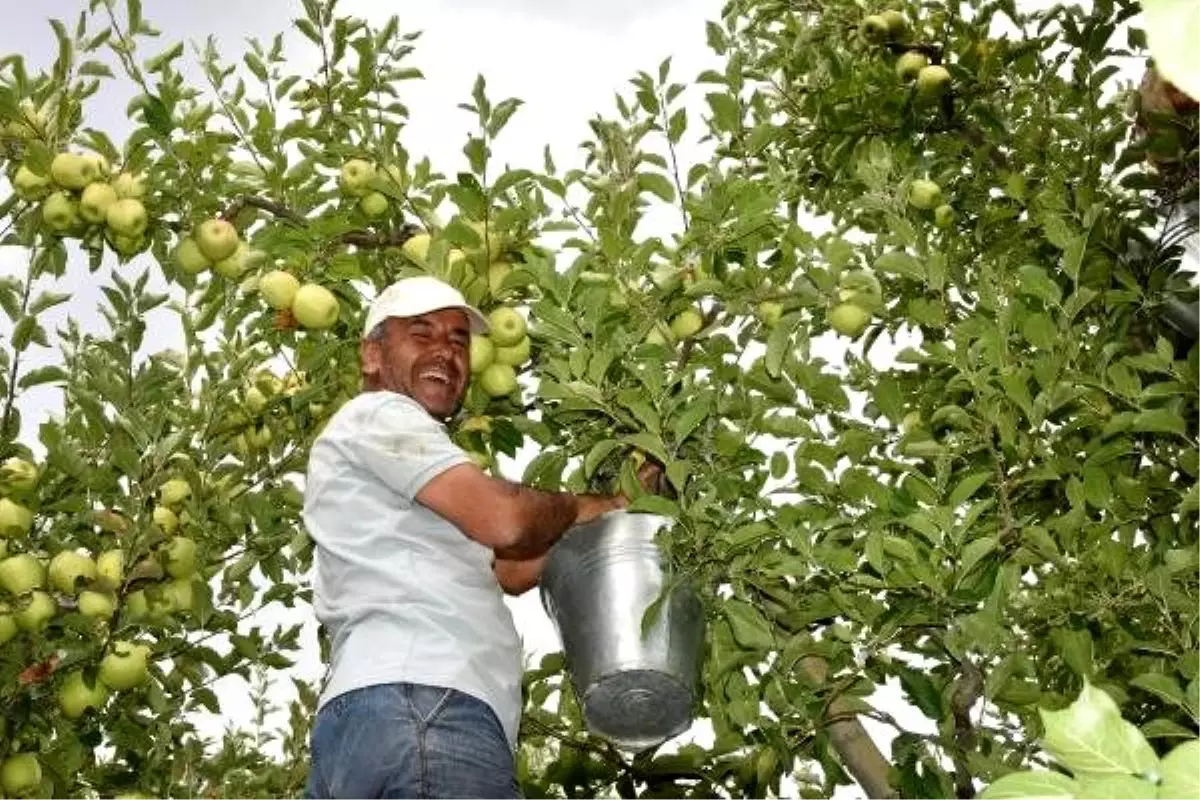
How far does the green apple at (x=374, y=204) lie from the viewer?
9.37 ft

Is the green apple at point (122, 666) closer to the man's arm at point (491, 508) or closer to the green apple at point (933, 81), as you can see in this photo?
the man's arm at point (491, 508)

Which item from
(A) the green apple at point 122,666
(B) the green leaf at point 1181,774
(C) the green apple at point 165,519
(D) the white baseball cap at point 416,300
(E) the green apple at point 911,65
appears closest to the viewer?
(B) the green leaf at point 1181,774

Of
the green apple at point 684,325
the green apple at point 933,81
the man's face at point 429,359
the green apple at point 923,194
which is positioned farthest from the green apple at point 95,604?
the green apple at point 933,81

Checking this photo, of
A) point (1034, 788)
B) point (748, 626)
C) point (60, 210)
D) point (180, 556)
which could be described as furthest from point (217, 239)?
point (1034, 788)

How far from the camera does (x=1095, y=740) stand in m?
0.62

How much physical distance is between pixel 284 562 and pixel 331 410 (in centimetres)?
57

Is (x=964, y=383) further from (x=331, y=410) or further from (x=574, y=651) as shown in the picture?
(x=331, y=410)

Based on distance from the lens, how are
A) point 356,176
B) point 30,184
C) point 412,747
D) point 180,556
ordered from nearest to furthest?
1. point 412,747
2. point 356,176
3. point 30,184
4. point 180,556

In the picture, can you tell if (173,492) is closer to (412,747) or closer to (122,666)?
(122,666)

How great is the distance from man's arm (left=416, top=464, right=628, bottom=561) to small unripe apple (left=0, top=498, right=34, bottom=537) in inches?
68.9

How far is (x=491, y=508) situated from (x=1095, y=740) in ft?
4.84

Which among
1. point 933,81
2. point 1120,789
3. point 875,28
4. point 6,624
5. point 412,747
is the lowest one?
point 1120,789

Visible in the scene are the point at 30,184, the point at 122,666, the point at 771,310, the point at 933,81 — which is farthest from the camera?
the point at 933,81

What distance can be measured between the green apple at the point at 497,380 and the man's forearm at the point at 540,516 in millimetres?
542
